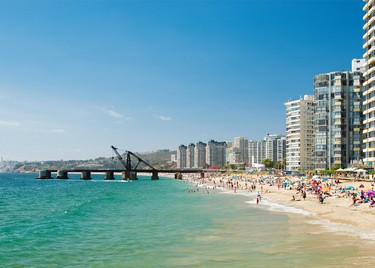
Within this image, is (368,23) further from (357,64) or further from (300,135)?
(300,135)

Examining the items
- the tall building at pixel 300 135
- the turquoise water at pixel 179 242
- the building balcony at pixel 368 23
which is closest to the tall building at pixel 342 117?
the building balcony at pixel 368 23

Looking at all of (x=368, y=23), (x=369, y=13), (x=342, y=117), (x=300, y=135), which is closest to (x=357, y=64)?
(x=342, y=117)

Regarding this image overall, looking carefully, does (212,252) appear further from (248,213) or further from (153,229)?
(248,213)

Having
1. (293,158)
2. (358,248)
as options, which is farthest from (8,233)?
(293,158)

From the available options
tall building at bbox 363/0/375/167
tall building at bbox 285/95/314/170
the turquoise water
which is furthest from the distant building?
the turquoise water

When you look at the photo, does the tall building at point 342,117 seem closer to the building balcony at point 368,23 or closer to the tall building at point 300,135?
the building balcony at point 368,23

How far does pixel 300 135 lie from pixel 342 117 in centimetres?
4078

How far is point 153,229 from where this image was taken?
36.4m

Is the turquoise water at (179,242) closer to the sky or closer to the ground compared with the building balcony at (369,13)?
closer to the ground

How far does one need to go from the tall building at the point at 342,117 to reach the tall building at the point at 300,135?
3062 cm

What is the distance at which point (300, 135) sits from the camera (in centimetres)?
15825

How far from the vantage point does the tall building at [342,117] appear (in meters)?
116

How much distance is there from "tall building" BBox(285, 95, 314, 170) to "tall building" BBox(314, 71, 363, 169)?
3062 cm

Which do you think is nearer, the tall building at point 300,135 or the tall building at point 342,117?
the tall building at point 342,117
